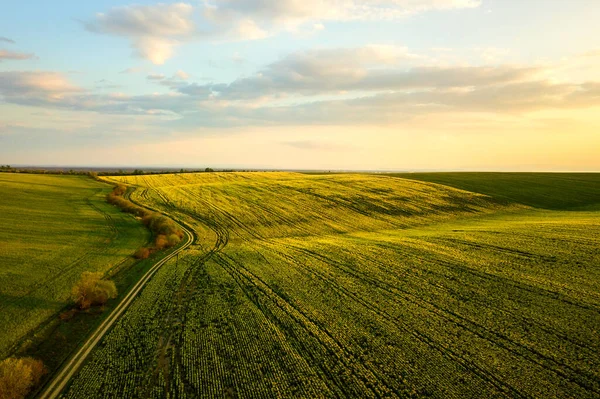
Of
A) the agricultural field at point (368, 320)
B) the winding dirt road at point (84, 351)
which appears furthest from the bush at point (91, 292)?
the agricultural field at point (368, 320)

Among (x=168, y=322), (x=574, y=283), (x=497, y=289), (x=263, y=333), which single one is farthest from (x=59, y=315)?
(x=574, y=283)

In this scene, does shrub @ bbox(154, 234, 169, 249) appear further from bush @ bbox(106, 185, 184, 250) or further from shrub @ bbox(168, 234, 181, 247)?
shrub @ bbox(168, 234, 181, 247)

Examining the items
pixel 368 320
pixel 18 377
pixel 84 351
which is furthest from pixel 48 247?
pixel 368 320

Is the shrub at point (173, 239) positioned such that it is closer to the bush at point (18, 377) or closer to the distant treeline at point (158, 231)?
the distant treeline at point (158, 231)

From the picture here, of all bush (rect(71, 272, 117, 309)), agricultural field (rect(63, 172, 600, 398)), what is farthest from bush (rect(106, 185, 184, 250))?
bush (rect(71, 272, 117, 309))

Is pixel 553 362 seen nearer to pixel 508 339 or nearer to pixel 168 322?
pixel 508 339

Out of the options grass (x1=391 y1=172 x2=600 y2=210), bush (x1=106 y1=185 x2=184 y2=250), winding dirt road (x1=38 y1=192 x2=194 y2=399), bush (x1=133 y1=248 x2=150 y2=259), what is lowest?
winding dirt road (x1=38 y1=192 x2=194 y2=399)

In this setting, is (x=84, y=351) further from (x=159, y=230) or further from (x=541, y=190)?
(x=541, y=190)
